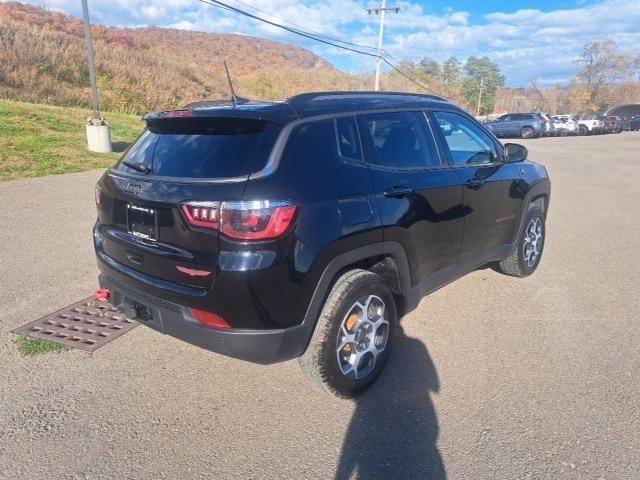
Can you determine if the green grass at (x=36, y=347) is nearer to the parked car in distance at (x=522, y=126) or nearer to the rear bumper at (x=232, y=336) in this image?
the rear bumper at (x=232, y=336)

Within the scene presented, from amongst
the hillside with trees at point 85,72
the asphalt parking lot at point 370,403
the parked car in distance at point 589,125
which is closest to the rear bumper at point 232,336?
the asphalt parking lot at point 370,403

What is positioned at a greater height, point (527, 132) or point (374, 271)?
point (374, 271)

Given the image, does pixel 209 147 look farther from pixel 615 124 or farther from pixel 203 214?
pixel 615 124

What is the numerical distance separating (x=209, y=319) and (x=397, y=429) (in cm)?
124

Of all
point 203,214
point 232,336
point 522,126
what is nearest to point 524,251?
point 232,336

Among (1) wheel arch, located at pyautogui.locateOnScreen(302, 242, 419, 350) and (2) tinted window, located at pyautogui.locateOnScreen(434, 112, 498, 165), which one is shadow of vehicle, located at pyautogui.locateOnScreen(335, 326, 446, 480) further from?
(2) tinted window, located at pyautogui.locateOnScreen(434, 112, 498, 165)

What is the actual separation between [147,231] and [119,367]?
1123 mm

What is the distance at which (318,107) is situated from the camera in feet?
9.84

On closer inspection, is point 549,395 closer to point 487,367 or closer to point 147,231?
point 487,367

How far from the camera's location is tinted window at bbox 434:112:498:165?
391 cm

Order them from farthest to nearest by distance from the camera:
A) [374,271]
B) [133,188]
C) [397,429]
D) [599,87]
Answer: [599,87] → [374,271] → [133,188] → [397,429]

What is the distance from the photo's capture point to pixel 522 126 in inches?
1280

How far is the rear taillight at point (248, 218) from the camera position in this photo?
8.09 ft

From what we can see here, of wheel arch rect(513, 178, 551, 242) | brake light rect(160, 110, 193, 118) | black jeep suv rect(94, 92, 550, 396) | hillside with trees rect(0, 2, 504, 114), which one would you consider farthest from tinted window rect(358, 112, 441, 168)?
hillside with trees rect(0, 2, 504, 114)
